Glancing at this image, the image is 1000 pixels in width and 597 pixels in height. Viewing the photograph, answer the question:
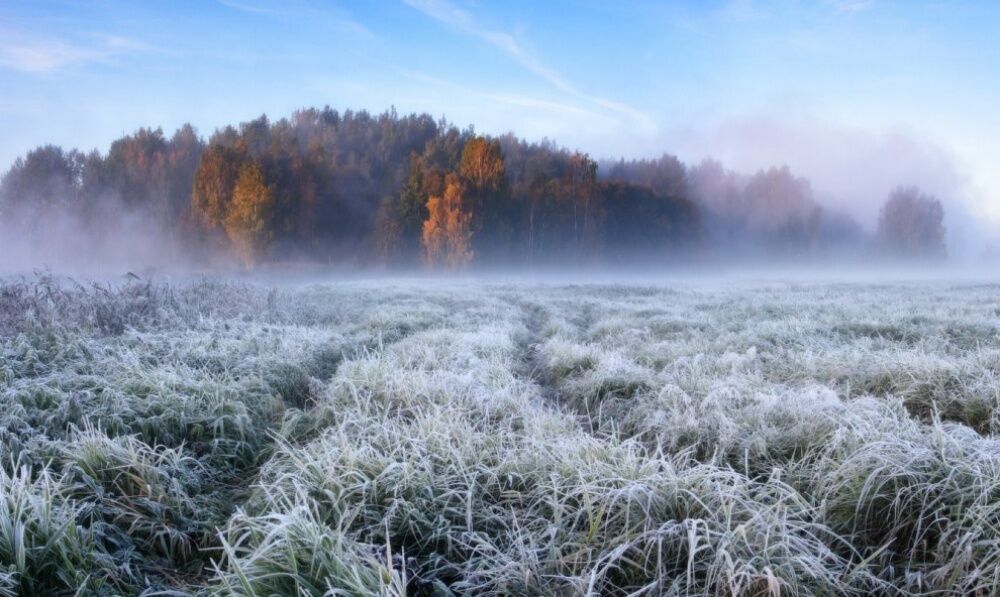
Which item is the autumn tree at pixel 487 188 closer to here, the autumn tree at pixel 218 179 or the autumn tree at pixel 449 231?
the autumn tree at pixel 449 231

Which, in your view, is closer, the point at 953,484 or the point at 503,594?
the point at 503,594

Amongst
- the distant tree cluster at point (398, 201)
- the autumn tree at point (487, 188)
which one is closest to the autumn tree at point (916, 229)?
the distant tree cluster at point (398, 201)

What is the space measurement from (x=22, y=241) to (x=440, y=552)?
59622mm

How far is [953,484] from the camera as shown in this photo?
253 centimetres

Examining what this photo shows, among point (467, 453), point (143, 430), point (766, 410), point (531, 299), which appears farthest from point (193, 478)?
point (531, 299)

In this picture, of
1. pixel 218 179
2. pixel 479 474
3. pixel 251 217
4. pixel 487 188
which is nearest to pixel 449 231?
pixel 487 188

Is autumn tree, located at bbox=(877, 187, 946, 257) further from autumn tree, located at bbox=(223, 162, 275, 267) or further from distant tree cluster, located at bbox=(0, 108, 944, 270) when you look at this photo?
autumn tree, located at bbox=(223, 162, 275, 267)

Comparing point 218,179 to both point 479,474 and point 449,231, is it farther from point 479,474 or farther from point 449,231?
point 479,474

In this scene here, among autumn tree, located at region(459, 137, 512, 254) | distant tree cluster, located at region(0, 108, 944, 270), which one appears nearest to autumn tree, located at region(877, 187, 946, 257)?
distant tree cluster, located at region(0, 108, 944, 270)

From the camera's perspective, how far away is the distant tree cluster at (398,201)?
39.8 meters

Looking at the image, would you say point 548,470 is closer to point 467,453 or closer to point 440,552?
point 467,453

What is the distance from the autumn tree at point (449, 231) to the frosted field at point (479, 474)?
103 feet

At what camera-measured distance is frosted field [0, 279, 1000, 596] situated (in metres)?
2.14

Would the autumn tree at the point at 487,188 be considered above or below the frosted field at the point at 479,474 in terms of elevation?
above
